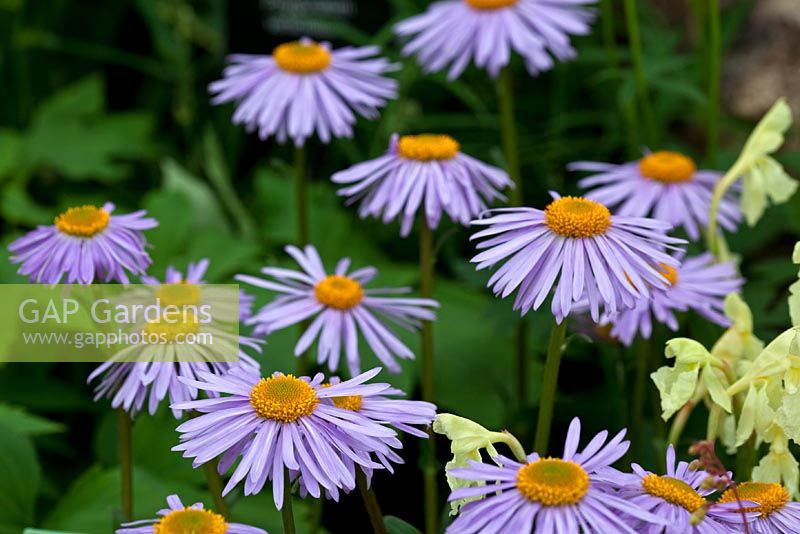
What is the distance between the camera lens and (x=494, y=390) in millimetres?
1570

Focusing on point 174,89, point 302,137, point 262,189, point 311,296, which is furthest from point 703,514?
point 174,89

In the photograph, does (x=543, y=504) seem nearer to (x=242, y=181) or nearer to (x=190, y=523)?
(x=190, y=523)

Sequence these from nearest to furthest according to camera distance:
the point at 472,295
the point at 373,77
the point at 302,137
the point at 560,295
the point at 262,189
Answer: the point at 560,295 < the point at 302,137 < the point at 373,77 < the point at 472,295 < the point at 262,189

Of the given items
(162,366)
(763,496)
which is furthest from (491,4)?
(763,496)

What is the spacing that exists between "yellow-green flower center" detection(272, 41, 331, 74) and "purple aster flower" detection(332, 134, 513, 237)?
262 mm

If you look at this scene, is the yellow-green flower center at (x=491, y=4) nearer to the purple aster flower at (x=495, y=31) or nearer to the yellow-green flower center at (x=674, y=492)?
the purple aster flower at (x=495, y=31)

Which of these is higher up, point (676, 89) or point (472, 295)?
point (676, 89)

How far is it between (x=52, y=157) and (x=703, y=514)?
157 cm

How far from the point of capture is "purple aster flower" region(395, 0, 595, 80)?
4.89ft

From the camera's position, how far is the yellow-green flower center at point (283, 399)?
831mm

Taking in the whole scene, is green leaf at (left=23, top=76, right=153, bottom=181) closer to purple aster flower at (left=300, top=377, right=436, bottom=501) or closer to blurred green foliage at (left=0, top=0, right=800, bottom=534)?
blurred green foliage at (left=0, top=0, right=800, bottom=534)

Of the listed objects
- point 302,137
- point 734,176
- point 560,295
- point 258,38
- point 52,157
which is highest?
point 258,38

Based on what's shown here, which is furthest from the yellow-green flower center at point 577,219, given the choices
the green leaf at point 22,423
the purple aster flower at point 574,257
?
the green leaf at point 22,423

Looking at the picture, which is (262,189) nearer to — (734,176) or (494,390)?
(494,390)
